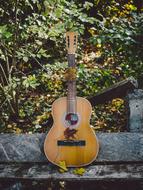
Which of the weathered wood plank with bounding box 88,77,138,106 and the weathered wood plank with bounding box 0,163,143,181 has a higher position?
the weathered wood plank with bounding box 88,77,138,106

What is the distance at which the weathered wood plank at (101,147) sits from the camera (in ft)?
14.6

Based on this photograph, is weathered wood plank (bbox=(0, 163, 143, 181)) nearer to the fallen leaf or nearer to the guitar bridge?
the fallen leaf

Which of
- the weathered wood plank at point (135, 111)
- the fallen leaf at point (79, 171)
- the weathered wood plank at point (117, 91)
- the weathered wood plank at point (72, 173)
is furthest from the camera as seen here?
the weathered wood plank at point (117, 91)

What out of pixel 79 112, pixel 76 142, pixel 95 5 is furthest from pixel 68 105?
pixel 95 5

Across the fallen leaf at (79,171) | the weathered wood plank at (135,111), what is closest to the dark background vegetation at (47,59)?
the weathered wood plank at (135,111)

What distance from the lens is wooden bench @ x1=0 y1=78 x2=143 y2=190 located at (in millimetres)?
4043

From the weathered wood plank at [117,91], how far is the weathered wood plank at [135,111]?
11 centimetres

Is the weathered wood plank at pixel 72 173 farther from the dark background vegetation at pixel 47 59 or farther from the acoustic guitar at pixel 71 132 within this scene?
the dark background vegetation at pixel 47 59

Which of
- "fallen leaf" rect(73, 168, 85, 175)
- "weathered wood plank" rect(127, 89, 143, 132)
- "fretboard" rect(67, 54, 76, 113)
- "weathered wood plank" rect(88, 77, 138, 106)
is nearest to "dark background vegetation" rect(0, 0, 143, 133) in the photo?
"weathered wood plank" rect(88, 77, 138, 106)

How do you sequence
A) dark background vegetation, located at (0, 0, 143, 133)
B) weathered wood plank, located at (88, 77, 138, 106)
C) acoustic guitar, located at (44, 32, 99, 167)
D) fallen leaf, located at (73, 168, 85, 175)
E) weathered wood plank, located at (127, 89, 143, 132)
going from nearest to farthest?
fallen leaf, located at (73, 168, 85, 175) < acoustic guitar, located at (44, 32, 99, 167) < weathered wood plank, located at (127, 89, 143, 132) < weathered wood plank, located at (88, 77, 138, 106) < dark background vegetation, located at (0, 0, 143, 133)

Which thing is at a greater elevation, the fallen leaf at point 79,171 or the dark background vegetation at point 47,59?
the dark background vegetation at point 47,59

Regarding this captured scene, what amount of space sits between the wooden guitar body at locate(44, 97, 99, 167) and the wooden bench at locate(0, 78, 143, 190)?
0.13 metres

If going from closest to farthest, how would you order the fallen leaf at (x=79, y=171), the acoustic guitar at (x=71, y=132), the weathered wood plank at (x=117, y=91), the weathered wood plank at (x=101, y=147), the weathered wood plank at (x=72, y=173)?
1. the weathered wood plank at (x=72, y=173)
2. the fallen leaf at (x=79, y=171)
3. the acoustic guitar at (x=71, y=132)
4. the weathered wood plank at (x=101, y=147)
5. the weathered wood plank at (x=117, y=91)

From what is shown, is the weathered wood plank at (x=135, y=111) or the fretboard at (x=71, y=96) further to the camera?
the weathered wood plank at (x=135, y=111)
